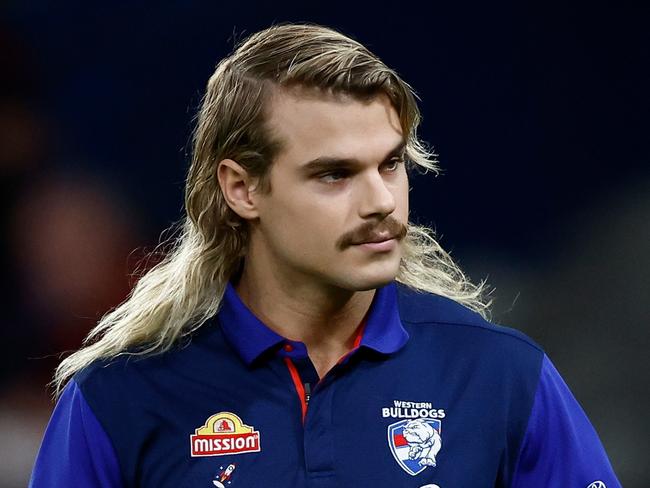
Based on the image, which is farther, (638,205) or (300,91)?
(638,205)

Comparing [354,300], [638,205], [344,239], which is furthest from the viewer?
[638,205]

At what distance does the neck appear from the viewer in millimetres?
2199

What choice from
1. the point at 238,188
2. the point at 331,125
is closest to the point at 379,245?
the point at 331,125

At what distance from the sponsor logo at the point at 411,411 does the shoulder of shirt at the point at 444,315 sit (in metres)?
0.18

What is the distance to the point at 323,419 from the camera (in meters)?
2.09

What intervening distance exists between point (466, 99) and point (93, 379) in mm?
2456

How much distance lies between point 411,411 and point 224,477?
354 mm

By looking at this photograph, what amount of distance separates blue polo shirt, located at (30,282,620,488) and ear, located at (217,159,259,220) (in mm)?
195

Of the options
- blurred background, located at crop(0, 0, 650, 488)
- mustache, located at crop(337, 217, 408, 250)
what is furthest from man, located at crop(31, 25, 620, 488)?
blurred background, located at crop(0, 0, 650, 488)

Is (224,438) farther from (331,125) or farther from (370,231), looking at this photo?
(331,125)

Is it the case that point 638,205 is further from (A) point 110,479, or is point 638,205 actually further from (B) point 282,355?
(A) point 110,479

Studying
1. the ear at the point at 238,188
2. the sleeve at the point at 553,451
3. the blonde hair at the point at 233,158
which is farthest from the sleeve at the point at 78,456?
the sleeve at the point at 553,451

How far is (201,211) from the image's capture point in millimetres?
2367

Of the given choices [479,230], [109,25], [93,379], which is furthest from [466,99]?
[93,379]
